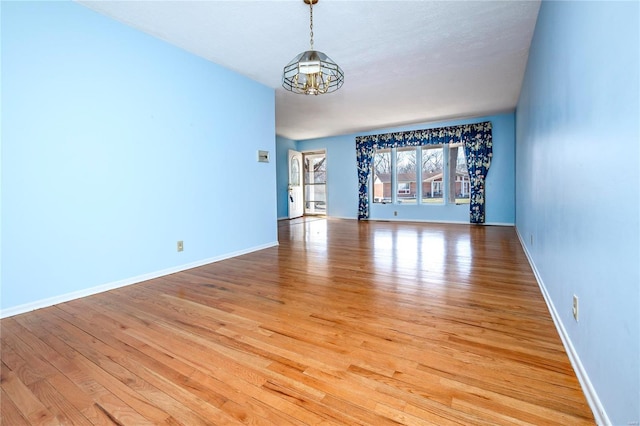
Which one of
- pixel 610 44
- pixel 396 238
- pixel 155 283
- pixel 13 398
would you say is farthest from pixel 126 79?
pixel 396 238

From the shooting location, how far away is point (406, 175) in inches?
309

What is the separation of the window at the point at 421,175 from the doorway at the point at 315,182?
179cm

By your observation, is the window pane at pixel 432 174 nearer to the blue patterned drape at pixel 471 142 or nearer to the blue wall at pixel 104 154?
the blue patterned drape at pixel 471 142

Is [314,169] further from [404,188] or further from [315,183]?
[404,188]

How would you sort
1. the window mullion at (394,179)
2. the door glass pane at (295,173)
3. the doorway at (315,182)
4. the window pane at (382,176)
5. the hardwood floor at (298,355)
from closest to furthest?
1. the hardwood floor at (298,355)
2. the window mullion at (394,179)
3. the window pane at (382,176)
4. the door glass pane at (295,173)
5. the doorway at (315,182)

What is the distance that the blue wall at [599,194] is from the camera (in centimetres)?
89

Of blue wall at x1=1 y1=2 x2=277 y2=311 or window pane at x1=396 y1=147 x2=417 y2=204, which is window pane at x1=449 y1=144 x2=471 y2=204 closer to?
window pane at x1=396 y1=147 x2=417 y2=204

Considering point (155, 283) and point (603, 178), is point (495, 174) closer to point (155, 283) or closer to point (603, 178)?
point (603, 178)

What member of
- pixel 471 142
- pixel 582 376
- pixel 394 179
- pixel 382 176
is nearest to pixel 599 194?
pixel 582 376

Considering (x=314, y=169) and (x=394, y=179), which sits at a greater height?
(x=314, y=169)

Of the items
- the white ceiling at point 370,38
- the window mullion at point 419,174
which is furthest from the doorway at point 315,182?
the white ceiling at point 370,38

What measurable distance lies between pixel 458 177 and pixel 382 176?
1.89 m

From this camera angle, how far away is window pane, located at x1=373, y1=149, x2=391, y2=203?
812cm

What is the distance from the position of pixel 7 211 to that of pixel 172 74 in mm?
1934
